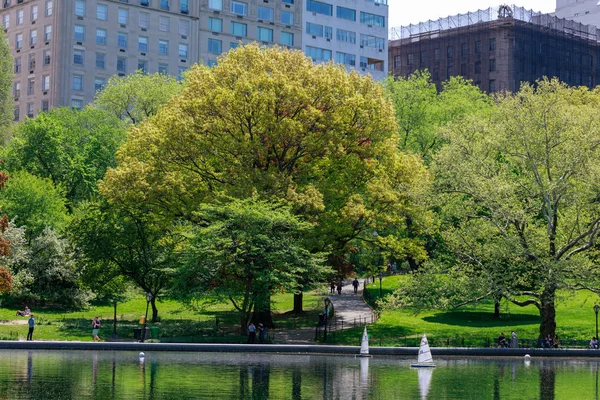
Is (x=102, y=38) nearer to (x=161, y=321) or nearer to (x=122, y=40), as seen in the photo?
(x=122, y=40)

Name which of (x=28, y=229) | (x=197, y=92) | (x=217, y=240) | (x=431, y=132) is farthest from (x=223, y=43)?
(x=217, y=240)

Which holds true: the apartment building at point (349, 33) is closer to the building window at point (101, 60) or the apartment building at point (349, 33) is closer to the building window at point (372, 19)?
the building window at point (372, 19)

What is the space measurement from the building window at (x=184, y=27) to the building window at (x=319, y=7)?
19.5m

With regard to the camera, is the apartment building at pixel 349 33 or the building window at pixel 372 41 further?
the building window at pixel 372 41

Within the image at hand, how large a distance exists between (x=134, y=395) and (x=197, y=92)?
35.7 metres

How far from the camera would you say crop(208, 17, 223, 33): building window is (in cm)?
12312

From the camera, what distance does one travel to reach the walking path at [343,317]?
197 ft

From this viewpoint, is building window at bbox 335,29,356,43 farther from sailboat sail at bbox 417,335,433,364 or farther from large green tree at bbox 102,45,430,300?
sailboat sail at bbox 417,335,433,364

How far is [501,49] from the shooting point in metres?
149

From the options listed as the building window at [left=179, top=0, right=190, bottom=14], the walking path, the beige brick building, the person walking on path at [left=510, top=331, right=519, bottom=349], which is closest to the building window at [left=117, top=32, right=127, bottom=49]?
the beige brick building

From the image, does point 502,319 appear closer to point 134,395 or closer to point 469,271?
point 469,271

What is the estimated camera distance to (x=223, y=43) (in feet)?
406

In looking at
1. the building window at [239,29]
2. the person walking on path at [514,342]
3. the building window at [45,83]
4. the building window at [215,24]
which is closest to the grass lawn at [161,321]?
the person walking on path at [514,342]

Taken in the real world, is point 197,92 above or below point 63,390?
above
